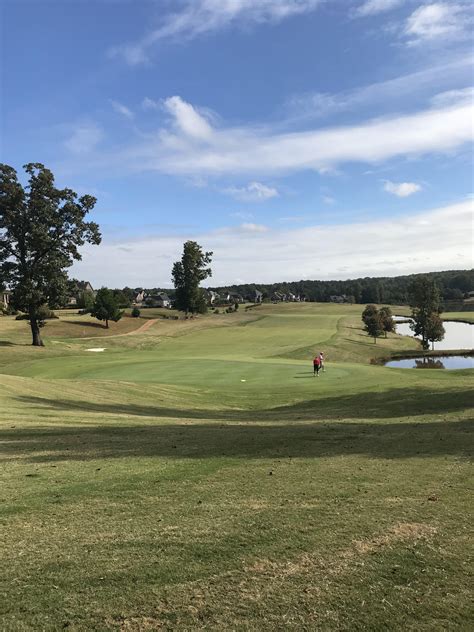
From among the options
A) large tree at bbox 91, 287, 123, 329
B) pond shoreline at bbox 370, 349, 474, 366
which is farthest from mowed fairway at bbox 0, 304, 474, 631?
large tree at bbox 91, 287, 123, 329

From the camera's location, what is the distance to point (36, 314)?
5616cm

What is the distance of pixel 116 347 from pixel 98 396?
41174 millimetres

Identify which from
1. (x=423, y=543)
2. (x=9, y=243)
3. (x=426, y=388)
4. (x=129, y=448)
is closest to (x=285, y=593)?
(x=423, y=543)

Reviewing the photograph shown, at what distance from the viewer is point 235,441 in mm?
12531

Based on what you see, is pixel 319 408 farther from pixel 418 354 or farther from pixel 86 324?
pixel 86 324

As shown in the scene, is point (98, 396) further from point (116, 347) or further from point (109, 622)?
point (116, 347)

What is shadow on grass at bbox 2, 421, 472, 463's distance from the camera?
1105 centimetres

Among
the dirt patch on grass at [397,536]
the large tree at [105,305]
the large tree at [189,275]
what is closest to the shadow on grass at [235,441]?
the dirt patch on grass at [397,536]

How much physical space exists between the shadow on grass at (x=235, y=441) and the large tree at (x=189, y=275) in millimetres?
95036

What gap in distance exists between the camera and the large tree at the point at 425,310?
86312mm

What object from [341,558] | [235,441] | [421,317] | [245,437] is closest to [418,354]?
[421,317]

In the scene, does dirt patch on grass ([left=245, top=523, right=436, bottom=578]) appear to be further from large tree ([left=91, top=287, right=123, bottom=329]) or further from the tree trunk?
large tree ([left=91, top=287, right=123, bottom=329])

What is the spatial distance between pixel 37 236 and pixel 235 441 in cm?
4658

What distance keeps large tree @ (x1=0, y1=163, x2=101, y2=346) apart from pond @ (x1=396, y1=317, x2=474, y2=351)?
6083 cm
